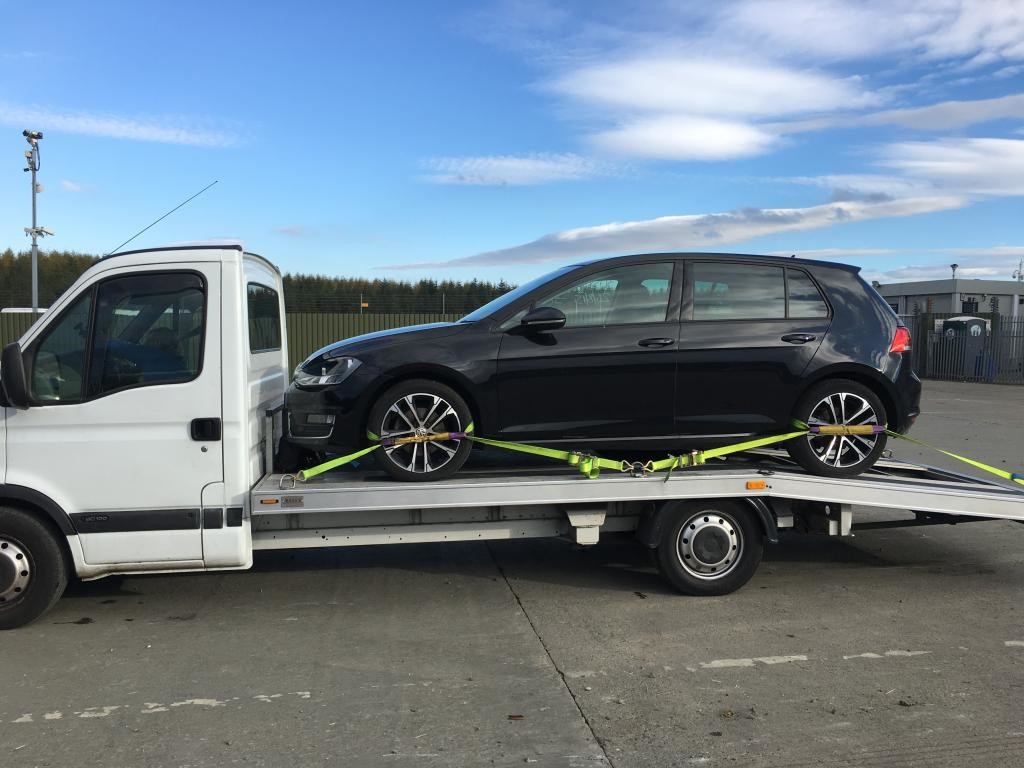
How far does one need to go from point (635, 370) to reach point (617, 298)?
0.52 meters

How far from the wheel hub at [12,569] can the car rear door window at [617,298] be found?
3.44m

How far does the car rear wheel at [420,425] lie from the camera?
5.11 meters

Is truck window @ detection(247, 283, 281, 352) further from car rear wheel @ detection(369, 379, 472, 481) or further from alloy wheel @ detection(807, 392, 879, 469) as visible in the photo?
alloy wheel @ detection(807, 392, 879, 469)

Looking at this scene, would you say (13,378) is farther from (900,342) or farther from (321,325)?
(321,325)

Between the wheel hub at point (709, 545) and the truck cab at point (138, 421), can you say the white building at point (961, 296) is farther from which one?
the truck cab at point (138, 421)

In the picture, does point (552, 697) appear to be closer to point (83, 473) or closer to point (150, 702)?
point (150, 702)

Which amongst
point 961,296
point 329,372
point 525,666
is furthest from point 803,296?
point 961,296

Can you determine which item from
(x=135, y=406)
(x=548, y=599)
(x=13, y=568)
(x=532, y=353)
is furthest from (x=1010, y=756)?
(x=13, y=568)

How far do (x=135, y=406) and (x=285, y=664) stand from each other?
1700 millimetres

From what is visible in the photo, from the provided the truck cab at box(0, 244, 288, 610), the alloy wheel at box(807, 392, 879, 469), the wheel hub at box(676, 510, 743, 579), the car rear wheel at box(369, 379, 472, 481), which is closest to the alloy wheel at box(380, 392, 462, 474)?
the car rear wheel at box(369, 379, 472, 481)

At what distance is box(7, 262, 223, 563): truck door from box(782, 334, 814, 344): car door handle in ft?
12.0

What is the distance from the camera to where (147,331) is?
184 inches

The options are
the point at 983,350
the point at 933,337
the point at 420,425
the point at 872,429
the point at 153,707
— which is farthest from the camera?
the point at 933,337

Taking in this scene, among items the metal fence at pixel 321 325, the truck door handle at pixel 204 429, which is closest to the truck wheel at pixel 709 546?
the truck door handle at pixel 204 429
